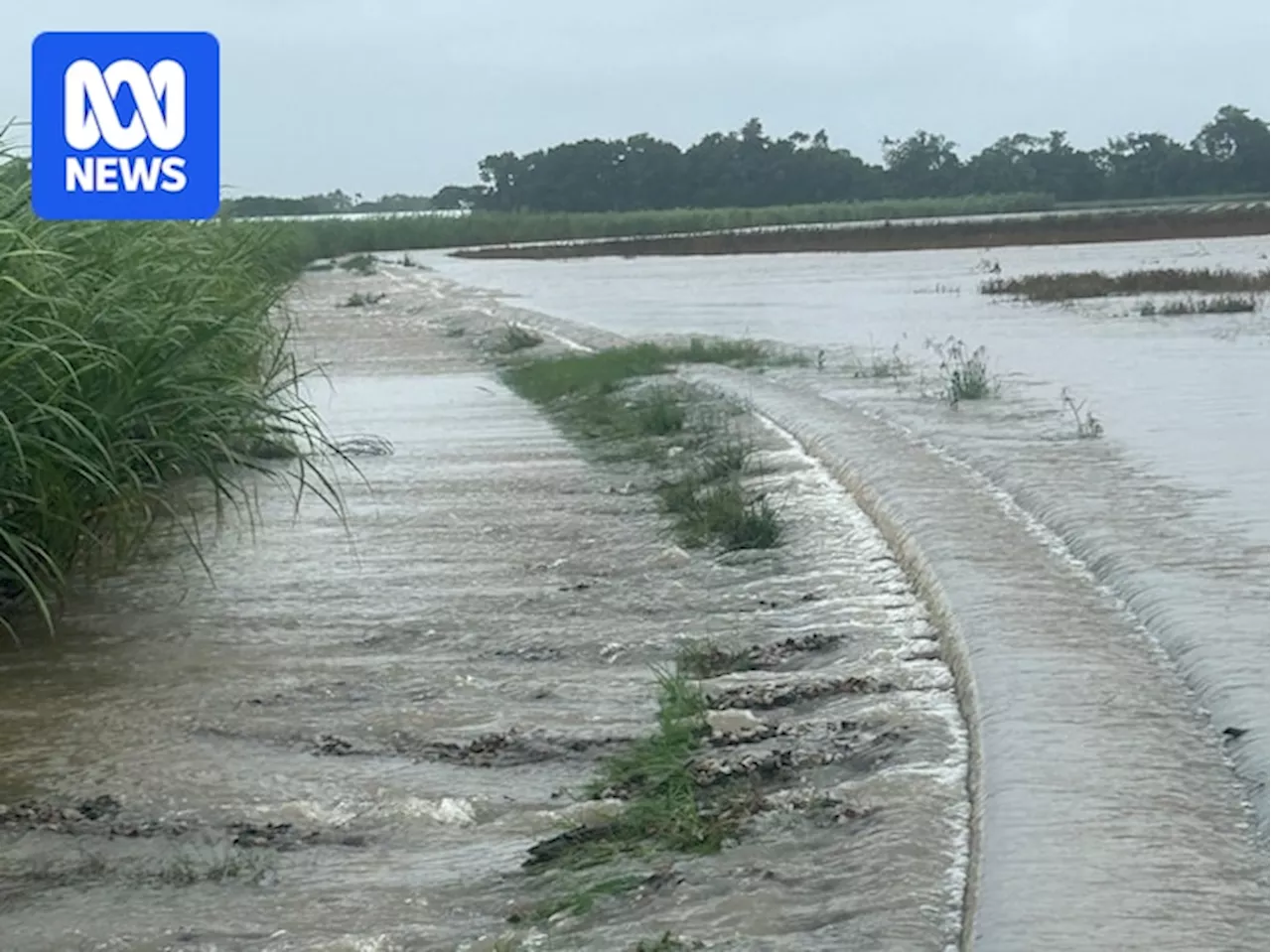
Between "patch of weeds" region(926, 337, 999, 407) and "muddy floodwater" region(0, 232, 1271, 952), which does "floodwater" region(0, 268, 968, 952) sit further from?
"patch of weeds" region(926, 337, 999, 407)

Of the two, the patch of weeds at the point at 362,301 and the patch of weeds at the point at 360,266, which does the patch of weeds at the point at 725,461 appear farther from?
the patch of weeds at the point at 360,266

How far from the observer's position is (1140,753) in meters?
5.28

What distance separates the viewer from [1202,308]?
2517cm

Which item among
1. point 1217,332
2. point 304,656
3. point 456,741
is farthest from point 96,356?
point 1217,332

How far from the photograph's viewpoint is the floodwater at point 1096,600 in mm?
4387

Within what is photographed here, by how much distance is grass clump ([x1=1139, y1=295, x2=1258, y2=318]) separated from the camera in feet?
81.7

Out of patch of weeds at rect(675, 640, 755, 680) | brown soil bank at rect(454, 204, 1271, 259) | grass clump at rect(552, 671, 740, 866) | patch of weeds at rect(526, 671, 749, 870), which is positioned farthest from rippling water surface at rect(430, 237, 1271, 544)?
brown soil bank at rect(454, 204, 1271, 259)

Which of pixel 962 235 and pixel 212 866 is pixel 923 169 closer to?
pixel 962 235

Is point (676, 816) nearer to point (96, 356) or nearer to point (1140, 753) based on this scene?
point (1140, 753)

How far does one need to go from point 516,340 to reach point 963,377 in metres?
8.56

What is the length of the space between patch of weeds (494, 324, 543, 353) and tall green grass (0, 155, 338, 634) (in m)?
14.0

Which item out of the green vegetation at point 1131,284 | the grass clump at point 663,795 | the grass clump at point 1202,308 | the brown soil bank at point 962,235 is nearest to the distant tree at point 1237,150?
the brown soil bank at point 962,235

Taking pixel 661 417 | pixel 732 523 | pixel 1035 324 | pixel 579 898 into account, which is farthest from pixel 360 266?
pixel 579 898

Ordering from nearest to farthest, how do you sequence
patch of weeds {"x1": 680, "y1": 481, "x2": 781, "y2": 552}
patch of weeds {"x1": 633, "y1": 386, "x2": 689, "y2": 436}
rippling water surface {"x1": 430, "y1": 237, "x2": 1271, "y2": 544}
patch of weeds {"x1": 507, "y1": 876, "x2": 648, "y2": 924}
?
patch of weeds {"x1": 507, "y1": 876, "x2": 648, "y2": 924} < patch of weeds {"x1": 680, "y1": 481, "x2": 781, "y2": 552} < rippling water surface {"x1": 430, "y1": 237, "x2": 1271, "y2": 544} < patch of weeds {"x1": 633, "y1": 386, "x2": 689, "y2": 436}
